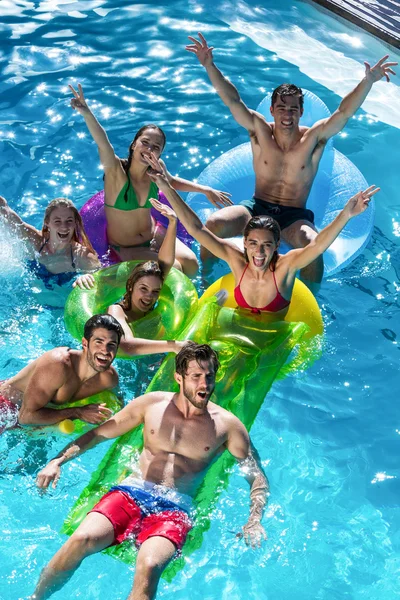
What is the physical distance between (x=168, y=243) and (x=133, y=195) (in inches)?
27.5

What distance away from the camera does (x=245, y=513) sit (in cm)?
455

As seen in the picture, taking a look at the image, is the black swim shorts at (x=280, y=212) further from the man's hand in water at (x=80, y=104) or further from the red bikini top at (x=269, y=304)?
the man's hand in water at (x=80, y=104)

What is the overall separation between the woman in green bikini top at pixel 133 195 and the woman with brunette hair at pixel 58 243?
286 mm

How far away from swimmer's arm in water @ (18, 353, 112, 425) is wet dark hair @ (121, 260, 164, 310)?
0.91 m

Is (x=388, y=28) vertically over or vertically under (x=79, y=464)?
over

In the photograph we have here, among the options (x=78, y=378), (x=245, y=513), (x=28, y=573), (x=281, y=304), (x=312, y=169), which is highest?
(x=312, y=169)

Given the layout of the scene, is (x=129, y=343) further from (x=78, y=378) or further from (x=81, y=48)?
(x=81, y=48)

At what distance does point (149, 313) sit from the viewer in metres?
5.29

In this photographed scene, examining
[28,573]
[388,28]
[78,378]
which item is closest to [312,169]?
[78,378]

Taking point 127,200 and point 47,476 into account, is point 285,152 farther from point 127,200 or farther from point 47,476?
point 47,476

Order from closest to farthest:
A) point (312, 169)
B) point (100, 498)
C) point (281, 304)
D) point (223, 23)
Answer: point (100, 498)
point (281, 304)
point (312, 169)
point (223, 23)

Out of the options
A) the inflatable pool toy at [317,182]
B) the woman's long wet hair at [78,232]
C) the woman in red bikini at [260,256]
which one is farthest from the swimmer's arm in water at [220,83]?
the woman's long wet hair at [78,232]

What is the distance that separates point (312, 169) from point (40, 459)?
3024 mm

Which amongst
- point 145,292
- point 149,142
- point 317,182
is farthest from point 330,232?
point 317,182
